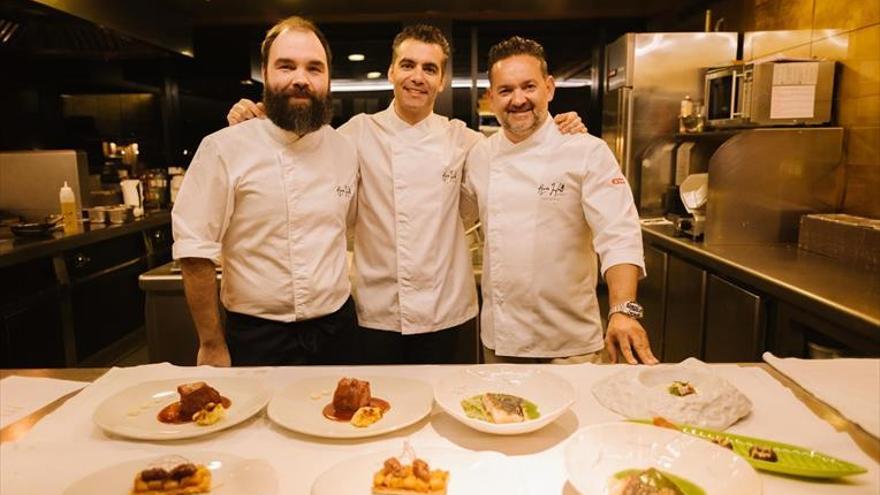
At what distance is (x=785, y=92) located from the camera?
10.8ft

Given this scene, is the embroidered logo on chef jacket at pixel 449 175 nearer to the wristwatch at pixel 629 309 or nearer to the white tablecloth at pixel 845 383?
the wristwatch at pixel 629 309

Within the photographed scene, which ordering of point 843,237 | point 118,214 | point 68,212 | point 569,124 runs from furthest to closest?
point 118,214 → point 68,212 → point 843,237 → point 569,124

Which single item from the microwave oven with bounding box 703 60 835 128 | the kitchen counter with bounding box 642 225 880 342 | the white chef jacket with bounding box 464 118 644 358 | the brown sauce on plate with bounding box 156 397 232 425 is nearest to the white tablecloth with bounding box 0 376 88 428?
the brown sauce on plate with bounding box 156 397 232 425

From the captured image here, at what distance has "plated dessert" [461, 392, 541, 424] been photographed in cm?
111

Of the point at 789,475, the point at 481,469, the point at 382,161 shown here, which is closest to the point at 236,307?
the point at 382,161

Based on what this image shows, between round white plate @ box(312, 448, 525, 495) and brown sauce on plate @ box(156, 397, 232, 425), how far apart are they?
35 cm

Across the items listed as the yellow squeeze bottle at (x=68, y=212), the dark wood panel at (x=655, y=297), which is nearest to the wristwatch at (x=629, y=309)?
the dark wood panel at (x=655, y=297)

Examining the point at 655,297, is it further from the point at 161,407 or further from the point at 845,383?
the point at 161,407

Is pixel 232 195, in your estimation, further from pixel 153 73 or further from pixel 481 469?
pixel 153 73

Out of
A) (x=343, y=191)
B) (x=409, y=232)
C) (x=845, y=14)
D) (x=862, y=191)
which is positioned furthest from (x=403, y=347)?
(x=845, y=14)

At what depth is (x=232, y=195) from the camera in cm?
181

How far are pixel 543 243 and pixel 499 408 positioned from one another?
910 mm

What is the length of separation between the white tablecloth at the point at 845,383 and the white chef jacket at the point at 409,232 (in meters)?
0.98

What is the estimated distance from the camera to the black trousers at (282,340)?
184cm
